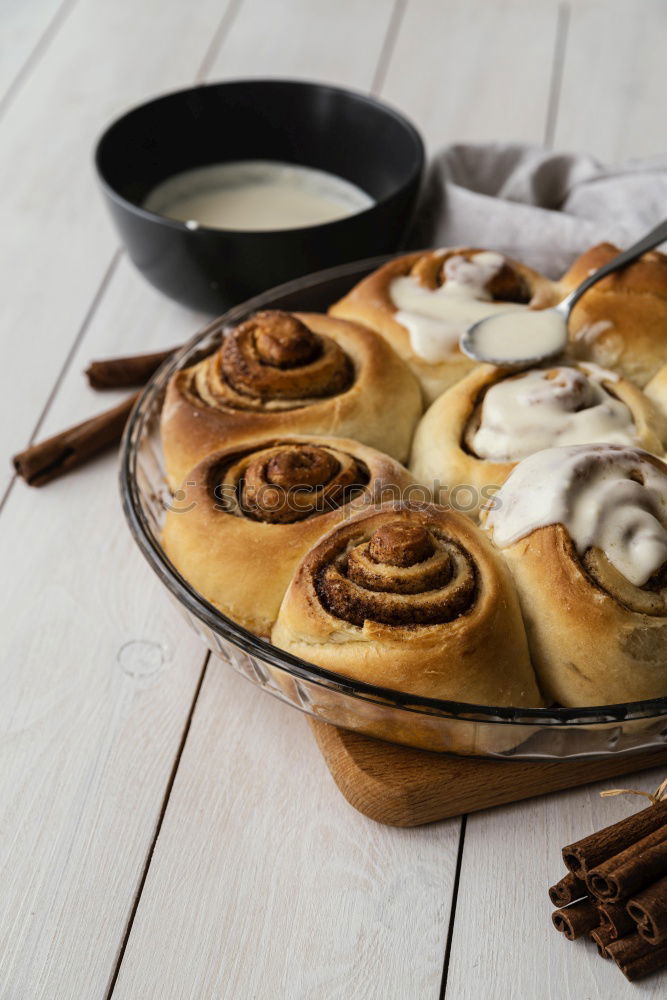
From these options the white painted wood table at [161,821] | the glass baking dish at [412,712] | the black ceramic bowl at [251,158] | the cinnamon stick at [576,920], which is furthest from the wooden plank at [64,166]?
the cinnamon stick at [576,920]

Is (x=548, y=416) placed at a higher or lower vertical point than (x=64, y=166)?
higher

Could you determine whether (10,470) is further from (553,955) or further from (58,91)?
(58,91)

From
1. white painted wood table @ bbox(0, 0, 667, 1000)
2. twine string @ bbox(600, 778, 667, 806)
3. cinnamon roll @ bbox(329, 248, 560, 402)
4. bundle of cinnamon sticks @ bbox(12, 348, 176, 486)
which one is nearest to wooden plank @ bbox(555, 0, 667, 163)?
cinnamon roll @ bbox(329, 248, 560, 402)

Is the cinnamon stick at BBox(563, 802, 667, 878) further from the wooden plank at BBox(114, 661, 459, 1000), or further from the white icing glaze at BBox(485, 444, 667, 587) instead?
the white icing glaze at BBox(485, 444, 667, 587)

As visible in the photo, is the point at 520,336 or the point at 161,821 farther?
the point at 520,336

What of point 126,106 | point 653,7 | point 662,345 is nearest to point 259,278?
point 662,345

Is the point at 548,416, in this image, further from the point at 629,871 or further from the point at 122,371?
the point at 122,371

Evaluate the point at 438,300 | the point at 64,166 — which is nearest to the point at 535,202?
the point at 438,300
